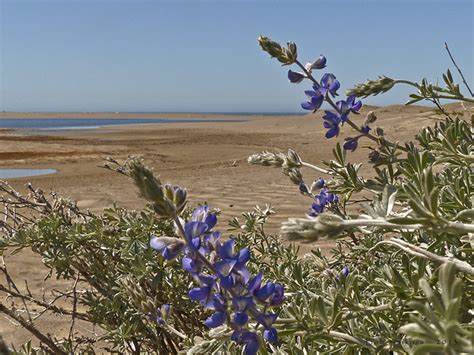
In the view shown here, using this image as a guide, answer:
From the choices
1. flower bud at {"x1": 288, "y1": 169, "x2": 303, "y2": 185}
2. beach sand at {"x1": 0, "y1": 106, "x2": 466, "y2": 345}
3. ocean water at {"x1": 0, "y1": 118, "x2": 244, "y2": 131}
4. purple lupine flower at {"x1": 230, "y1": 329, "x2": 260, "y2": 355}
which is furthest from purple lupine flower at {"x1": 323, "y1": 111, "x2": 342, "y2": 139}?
ocean water at {"x1": 0, "y1": 118, "x2": 244, "y2": 131}

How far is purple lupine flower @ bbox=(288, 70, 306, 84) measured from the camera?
1.58 meters

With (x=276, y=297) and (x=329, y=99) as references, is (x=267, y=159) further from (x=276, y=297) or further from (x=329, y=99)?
(x=276, y=297)

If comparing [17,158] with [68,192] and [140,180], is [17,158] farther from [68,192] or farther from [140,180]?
[140,180]

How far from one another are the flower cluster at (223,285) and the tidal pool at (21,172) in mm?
10738

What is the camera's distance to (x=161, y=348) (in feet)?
5.78

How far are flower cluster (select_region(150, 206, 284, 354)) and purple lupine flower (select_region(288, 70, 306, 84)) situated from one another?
82 centimetres

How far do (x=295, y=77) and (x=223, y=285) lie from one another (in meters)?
0.95

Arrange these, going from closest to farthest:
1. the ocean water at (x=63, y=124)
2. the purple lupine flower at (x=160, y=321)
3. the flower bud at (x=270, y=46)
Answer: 1. the purple lupine flower at (x=160, y=321)
2. the flower bud at (x=270, y=46)
3. the ocean water at (x=63, y=124)

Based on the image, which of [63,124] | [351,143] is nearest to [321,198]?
[351,143]

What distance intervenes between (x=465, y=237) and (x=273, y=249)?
1095mm

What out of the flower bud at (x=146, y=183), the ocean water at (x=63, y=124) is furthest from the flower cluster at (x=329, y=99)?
the ocean water at (x=63, y=124)

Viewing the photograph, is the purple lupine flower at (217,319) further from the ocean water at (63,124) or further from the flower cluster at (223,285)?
the ocean water at (63,124)

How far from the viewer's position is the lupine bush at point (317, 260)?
756 millimetres

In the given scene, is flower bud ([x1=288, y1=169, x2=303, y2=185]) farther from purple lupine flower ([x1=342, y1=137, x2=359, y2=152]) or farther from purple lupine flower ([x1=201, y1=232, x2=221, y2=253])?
purple lupine flower ([x1=201, y1=232, x2=221, y2=253])
